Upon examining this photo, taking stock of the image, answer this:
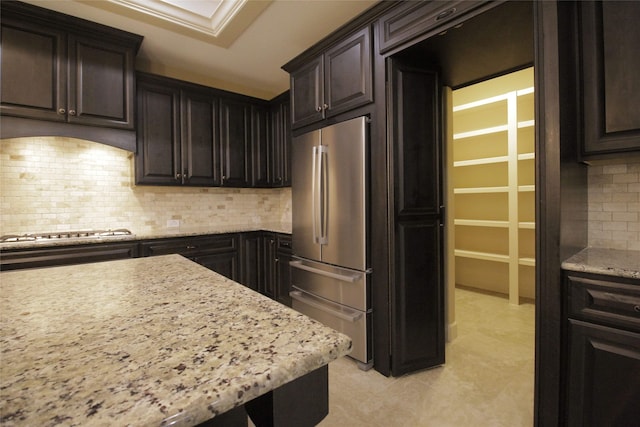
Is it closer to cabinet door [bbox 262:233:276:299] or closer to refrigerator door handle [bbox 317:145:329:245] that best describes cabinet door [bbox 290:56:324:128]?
refrigerator door handle [bbox 317:145:329:245]

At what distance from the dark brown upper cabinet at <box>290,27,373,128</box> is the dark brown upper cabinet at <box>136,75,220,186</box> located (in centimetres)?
114

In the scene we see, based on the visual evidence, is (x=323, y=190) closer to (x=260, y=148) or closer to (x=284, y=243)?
(x=284, y=243)

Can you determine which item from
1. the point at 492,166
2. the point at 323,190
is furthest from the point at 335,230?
the point at 492,166

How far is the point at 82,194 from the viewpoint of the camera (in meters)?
2.74

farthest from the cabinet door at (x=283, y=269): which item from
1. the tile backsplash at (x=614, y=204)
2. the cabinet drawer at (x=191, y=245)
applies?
the tile backsplash at (x=614, y=204)

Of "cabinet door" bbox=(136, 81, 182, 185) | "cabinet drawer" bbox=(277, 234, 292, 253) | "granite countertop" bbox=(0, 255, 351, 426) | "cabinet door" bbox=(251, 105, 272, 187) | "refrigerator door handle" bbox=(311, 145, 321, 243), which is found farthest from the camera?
"cabinet door" bbox=(251, 105, 272, 187)

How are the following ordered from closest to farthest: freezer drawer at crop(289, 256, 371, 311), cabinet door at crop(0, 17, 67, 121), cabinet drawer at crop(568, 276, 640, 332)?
cabinet drawer at crop(568, 276, 640, 332)
freezer drawer at crop(289, 256, 371, 311)
cabinet door at crop(0, 17, 67, 121)

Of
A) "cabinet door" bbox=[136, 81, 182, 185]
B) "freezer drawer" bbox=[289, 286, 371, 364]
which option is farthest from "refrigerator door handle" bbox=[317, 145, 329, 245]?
"cabinet door" bbox=[136, 81, 182, 185]

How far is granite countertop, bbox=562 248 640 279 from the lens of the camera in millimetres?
1146

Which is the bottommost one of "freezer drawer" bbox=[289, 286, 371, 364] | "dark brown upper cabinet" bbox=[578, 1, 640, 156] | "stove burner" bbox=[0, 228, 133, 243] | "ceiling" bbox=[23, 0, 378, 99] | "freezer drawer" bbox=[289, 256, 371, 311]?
"freezer drawer" bbox=[289, 286, 371, 364]

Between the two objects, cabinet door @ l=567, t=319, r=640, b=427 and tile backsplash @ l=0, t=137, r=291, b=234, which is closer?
cabinet door @ l=567, t=319, r=640, b=427

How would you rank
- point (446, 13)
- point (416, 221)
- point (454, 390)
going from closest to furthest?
point (446, 13), point (454, 390), point (416, 221)

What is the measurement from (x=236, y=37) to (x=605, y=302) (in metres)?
3.04

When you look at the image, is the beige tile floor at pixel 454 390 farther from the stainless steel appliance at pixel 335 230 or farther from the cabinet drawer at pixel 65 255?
the cabinet drawer at pixel 65 255
